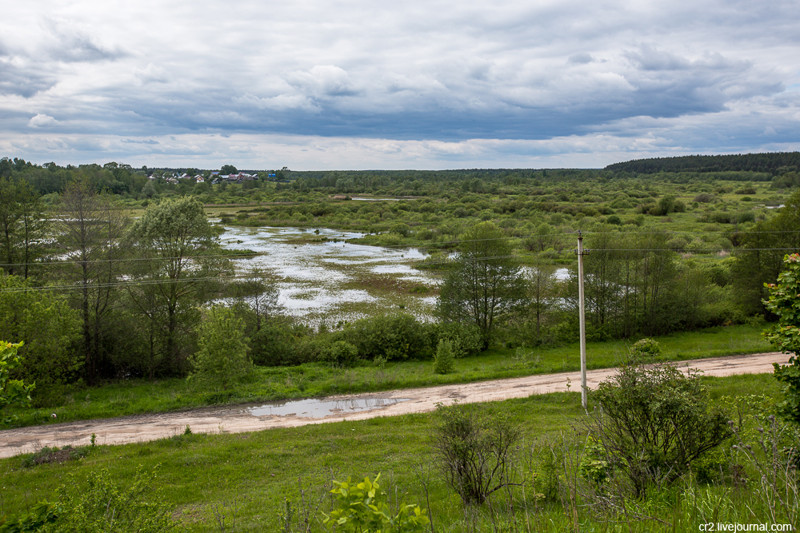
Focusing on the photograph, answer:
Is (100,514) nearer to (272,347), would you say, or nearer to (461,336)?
(272,347)

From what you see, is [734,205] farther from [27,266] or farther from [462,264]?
[27,266]

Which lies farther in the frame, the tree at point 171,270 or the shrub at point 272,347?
the shrub at point 272,347

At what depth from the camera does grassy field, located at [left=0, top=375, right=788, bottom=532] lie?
39.1ft

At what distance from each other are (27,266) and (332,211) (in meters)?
72.8

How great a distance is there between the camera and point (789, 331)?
8.95 metres

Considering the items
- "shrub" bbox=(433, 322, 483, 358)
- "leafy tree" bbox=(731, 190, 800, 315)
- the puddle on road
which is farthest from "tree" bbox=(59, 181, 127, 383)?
"leafy tree" bbox=(731, 190, 800, 315)

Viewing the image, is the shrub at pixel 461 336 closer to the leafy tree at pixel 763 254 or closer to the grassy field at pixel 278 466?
the grassy field at pixel 278 466

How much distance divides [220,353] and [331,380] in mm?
6219

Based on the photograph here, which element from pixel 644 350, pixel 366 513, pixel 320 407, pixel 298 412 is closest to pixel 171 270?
pixel 298 412

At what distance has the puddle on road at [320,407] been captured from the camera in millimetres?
22797

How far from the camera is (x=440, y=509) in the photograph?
10969 millimetres

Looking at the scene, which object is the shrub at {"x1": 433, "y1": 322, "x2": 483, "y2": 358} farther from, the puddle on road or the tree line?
the puddle on road

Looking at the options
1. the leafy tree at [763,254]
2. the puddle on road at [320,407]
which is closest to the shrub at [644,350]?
the puddle on road at [320,407]

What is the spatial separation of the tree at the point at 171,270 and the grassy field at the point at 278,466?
1256 cm
